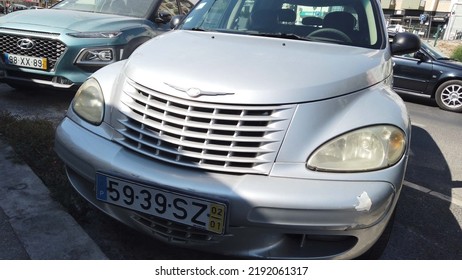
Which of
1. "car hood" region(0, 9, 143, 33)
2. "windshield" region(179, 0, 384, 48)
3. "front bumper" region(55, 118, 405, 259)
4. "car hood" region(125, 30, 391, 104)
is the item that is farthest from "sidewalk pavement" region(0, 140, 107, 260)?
"car hood" region(0, 9, 143, 33)

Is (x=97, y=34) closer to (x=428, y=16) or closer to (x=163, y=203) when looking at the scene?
(x=163, y=203)

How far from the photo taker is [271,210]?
170cm

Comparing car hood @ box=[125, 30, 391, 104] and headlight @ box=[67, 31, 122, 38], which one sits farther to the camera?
headlight @ box=[67, 31, 122, 38]

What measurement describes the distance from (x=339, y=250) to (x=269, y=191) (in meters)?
0.46

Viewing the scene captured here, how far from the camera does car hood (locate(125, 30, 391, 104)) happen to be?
1893 millimetres

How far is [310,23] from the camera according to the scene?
305 cm

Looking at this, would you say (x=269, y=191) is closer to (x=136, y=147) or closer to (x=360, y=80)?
(x=136, y=147)

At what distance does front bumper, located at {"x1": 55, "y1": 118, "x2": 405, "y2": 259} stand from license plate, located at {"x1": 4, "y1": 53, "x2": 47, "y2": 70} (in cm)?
297

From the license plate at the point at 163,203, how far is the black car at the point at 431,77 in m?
7.60

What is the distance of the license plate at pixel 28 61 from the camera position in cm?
449

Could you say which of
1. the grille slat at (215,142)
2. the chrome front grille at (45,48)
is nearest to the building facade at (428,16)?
the chrome front grille at (45,48)

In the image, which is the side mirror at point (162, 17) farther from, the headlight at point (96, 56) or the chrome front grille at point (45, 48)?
the chrome front grille at point (45, 48)

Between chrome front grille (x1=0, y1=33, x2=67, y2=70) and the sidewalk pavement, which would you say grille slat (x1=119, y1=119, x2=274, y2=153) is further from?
chrome front grille (x1=0, y1=33, x2=67, y2=70)
